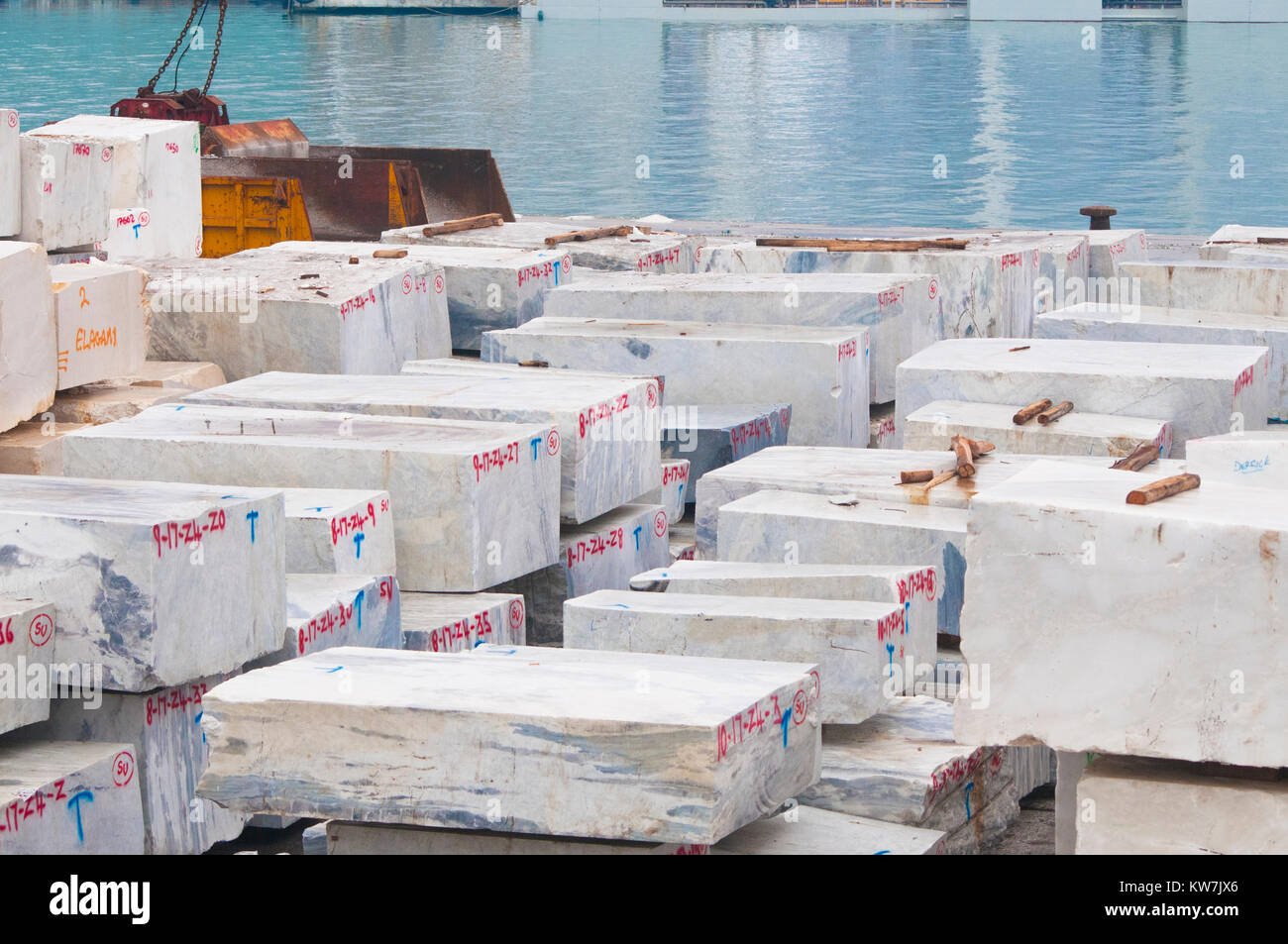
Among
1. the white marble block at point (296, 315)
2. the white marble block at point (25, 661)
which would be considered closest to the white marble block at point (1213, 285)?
the white marble block at point (296, 315)

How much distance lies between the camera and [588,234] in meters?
11.7

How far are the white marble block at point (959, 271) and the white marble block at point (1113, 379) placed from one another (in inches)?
74.1

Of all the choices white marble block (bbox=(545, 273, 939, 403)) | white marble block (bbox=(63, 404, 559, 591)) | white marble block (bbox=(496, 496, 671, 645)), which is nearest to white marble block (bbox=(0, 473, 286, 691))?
white marble block (bbox=(63, 404, 559, 591))

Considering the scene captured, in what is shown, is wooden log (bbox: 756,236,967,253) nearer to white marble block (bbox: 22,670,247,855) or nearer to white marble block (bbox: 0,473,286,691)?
white marble block (bbox: 0,473,286,691)

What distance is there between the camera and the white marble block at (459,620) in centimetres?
559

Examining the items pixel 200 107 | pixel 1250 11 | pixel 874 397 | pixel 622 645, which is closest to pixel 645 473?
pixel 622 645

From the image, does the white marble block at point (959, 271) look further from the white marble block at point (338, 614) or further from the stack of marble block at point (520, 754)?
the stack of marble block at point (520, 754)

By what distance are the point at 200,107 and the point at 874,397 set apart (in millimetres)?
12987

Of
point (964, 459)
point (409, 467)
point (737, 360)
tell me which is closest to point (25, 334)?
point (409, 467)

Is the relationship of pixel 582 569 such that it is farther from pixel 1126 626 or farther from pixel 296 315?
pixel 1126 626

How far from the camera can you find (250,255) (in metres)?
9.63

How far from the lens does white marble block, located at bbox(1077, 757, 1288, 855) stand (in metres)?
3.79

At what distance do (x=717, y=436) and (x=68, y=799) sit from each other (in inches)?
153
